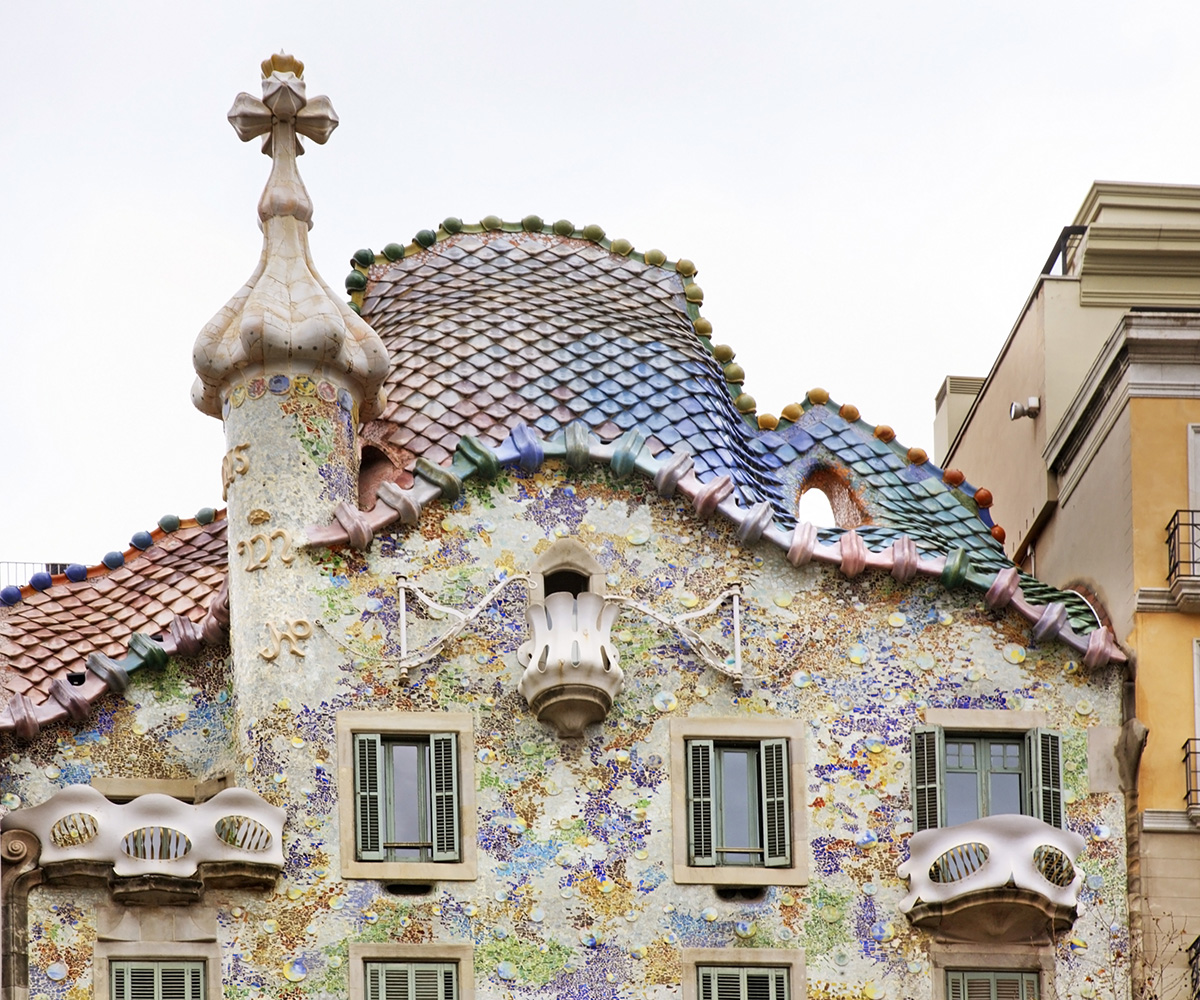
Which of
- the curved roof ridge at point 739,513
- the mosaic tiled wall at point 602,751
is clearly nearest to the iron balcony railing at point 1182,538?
the curved roof ridge at point 739,513

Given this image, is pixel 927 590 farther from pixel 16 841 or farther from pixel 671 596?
pixel 16 841

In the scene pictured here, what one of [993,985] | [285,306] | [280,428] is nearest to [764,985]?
[993,985]

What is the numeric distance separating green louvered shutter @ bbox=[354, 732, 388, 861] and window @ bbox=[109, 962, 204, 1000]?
182 centimetres

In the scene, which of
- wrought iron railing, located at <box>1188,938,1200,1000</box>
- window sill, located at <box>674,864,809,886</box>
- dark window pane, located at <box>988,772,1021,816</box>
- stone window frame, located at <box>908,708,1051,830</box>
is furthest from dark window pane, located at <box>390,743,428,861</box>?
wrought iron railing, located at <box>1188,938,1200,1000</box>

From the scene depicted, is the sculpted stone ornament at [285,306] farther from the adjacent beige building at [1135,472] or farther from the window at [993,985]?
the window at [993,985]

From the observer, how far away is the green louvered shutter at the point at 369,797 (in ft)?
104

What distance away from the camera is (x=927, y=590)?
3309cm

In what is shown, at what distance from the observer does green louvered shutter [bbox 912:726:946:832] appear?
32.2m

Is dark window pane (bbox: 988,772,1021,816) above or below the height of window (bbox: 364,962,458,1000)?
above

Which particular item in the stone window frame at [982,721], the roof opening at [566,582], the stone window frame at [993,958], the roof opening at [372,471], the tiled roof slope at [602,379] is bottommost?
the stone window frame at [993,958]

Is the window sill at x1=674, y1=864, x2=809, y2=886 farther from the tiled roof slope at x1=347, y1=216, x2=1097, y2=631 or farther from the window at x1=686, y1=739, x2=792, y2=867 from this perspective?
the tiled roof slope at x1=347, y1=216, x2=1097, y2=631

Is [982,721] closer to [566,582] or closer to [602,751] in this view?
[602,751]

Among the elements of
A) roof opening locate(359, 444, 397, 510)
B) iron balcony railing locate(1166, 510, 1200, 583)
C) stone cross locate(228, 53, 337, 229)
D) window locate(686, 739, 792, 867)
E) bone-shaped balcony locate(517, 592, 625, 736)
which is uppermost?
stone cross locate(228, 53, 337, 229)

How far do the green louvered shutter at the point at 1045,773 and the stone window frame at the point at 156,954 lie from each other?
7429 millimetres
